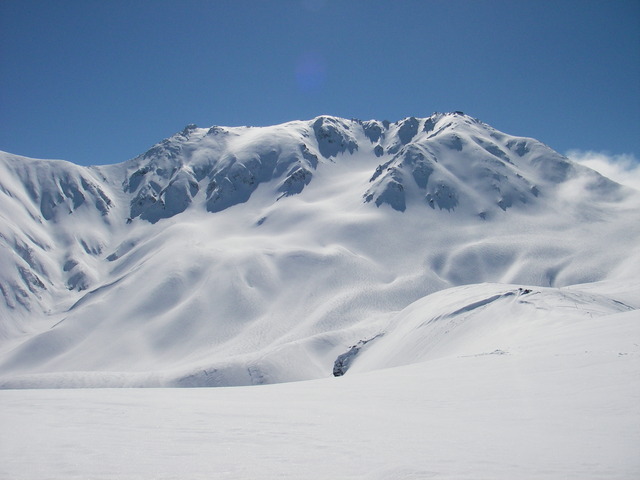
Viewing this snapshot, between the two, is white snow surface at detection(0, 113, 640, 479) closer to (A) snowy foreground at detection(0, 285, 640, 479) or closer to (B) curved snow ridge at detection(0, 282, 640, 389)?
(A) snowy foreground at detection(0, 285, 640, 479)

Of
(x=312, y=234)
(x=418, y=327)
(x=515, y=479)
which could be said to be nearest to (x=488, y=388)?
(x=515, y=479)

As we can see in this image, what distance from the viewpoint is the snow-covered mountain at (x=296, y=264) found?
2761 inches

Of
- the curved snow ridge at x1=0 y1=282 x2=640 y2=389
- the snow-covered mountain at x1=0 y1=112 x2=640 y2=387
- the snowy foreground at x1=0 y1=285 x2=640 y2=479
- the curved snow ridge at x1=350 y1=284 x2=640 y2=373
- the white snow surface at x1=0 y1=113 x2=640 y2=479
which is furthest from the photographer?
the snow-covered mountain at x1=0 y1=112 x2=640 y2=387

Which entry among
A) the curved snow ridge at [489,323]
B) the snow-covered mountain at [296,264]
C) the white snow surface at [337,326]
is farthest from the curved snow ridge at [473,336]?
the snow-covered mountain at [296,264]

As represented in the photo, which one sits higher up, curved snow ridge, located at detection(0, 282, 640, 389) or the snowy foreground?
the snowy foreground

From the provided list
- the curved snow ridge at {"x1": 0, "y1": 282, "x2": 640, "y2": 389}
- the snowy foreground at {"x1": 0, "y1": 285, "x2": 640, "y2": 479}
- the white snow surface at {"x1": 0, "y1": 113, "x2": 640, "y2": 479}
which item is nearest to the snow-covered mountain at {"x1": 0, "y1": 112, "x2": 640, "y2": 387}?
the curved snow ridge at {"x1": 0, "y1": 282, "x2": 640, "y2": 389}

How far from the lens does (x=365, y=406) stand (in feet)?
41.0

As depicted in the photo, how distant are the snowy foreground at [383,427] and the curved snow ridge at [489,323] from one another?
4.15 metres

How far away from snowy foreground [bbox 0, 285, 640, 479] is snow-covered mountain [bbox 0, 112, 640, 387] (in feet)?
66.7

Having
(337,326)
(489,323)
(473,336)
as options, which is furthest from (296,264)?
(473,336)

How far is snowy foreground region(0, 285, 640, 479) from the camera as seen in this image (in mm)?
7484

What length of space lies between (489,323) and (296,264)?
102 metres

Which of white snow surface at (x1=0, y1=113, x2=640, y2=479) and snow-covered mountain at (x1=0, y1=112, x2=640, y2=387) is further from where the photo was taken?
snow-covered mountain at (x1=0, y1=112, x2=640, y2=387)

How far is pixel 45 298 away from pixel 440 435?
170m
